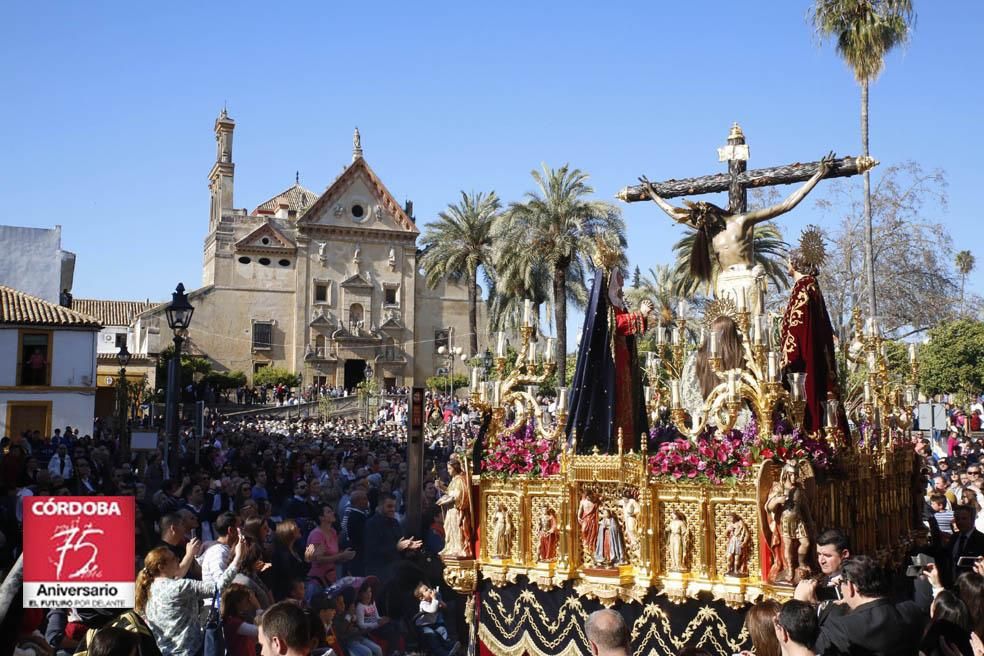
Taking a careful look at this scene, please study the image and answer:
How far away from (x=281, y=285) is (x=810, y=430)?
5728 centimetres

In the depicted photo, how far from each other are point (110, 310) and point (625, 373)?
6430cm

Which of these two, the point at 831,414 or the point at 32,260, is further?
the point at 32,260

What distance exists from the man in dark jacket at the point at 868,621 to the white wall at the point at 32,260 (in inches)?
1637

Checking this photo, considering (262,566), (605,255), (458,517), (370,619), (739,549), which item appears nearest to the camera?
(262,566)

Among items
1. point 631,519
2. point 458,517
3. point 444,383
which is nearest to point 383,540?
point 458,517

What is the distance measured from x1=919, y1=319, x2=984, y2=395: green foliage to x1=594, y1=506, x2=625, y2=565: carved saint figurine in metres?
31.1

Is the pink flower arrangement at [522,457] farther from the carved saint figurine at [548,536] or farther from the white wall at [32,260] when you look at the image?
Answer: the white wall at [32,260]

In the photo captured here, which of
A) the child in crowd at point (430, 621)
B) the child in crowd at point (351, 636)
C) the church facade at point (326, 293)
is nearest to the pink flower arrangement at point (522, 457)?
the child in crowd at point (430, 621)

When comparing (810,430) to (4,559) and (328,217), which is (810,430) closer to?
(4,559)

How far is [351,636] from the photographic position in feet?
29.8

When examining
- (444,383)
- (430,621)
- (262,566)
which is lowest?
(430,621)

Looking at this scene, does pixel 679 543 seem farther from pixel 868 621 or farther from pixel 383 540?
pixel 383 540

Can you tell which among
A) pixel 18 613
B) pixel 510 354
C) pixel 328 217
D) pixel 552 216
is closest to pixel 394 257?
pixel 328 217

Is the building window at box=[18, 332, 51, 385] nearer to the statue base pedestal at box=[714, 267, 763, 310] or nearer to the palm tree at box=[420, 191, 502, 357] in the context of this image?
the palm tree at box=[420, 191, 502, 357]
